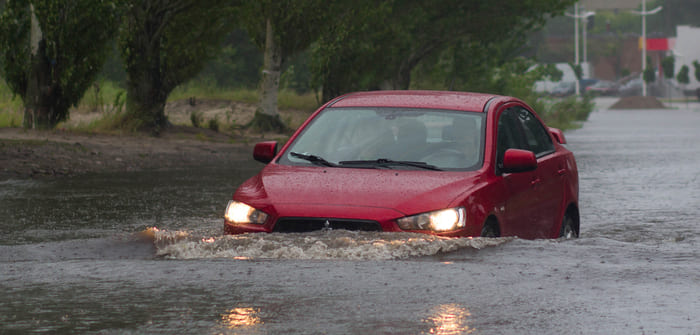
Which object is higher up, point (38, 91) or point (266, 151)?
point (266, 151)

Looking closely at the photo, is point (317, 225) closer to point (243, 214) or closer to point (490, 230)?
point (243, 214)

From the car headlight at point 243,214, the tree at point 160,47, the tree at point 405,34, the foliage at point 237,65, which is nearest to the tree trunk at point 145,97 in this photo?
the tree at point 160,47

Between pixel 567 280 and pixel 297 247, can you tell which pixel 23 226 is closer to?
pixel 297 247

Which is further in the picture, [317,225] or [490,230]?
[490,230]

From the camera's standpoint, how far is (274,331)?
19.4ft

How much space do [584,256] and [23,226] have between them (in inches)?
224

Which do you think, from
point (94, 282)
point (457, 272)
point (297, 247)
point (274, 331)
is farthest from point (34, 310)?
point (457, 272)

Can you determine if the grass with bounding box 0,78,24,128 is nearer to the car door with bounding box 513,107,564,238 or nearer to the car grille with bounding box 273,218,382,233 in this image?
the car door with bounding box 513,107,564,238

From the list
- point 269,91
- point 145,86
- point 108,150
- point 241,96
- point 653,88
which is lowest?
point 653,88

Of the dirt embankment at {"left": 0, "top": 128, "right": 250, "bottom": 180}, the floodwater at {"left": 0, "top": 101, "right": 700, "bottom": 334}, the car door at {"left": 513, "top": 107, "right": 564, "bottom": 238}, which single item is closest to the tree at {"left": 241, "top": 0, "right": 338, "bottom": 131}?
the dirt embankment at {"left": 0, "top": 128, "right": 250, "bottom": 180}

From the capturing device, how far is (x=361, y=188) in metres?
8.05

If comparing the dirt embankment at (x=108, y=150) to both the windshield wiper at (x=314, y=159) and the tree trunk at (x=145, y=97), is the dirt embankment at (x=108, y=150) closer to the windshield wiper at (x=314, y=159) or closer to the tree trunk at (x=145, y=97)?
the tree trunk at (x=145, y=97)

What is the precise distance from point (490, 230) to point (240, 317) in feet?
8.44

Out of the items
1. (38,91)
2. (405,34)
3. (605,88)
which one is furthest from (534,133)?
(605,88)
